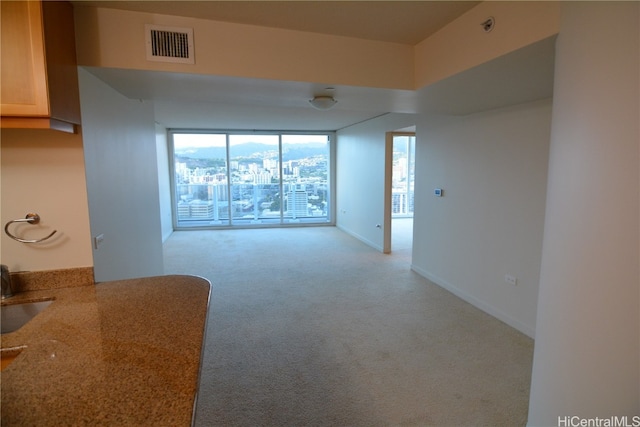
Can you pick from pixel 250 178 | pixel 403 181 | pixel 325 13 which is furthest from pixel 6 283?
pixel 403 181

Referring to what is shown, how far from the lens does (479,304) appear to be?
3.47 metres

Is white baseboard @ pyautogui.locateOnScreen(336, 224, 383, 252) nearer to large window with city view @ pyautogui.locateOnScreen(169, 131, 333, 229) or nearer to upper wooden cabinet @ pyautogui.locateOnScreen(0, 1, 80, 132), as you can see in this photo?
large window with city view @ pyautogui.locateOnScreen(169, 131, 333, 229)

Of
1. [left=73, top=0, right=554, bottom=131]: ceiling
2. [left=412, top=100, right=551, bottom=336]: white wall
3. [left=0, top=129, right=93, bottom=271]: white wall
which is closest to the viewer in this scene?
[left=0, top=129, right=93, bottom=271]: white wall

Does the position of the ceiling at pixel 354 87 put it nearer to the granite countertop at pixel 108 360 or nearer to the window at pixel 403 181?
the granite countertop at pixel 108 360

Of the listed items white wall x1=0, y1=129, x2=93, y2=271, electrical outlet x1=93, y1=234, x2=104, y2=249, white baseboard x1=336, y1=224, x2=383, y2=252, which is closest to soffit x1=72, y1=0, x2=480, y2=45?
white wall x1=0, y1=129, x2=93, y2=271

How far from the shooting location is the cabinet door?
1252mm

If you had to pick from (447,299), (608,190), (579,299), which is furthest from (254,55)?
(447,299)

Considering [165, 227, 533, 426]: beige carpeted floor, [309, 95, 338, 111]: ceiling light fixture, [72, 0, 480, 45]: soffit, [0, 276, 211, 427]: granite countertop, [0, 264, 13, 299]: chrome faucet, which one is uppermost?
[72, 0, 480, 45]: soffit

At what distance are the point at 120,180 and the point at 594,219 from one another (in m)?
2.87

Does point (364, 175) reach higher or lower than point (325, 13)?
lower

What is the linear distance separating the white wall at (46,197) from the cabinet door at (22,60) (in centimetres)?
48

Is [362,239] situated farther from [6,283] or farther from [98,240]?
[6,283]

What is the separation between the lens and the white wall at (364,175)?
Result: 18.1 ft

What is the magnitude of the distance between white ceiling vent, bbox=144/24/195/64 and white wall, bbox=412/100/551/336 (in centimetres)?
273
